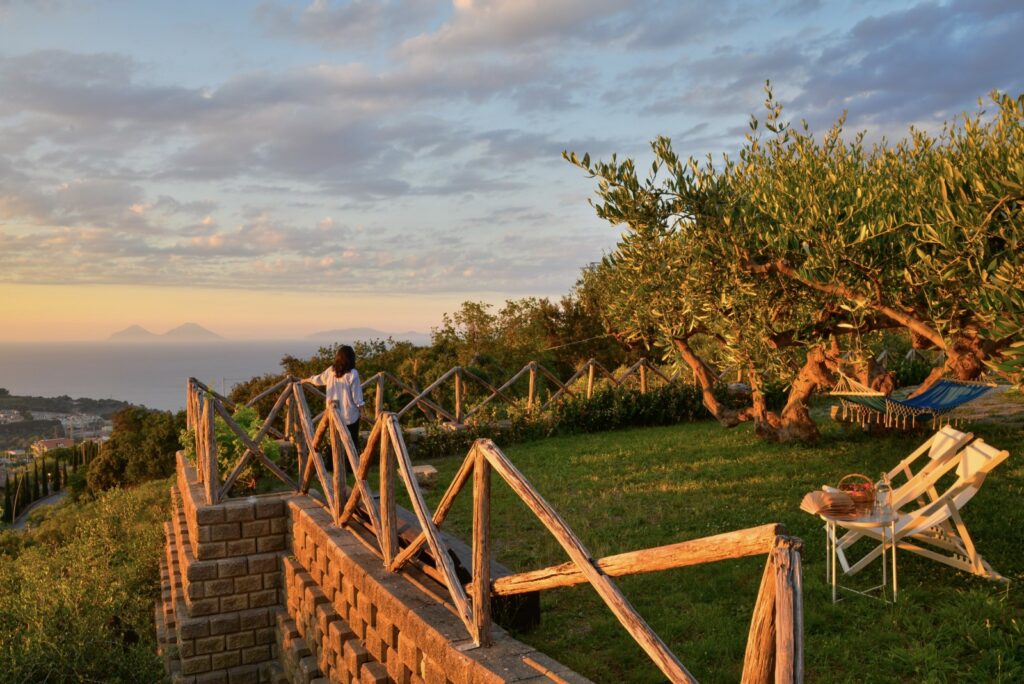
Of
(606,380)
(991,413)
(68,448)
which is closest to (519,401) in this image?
(606,380)

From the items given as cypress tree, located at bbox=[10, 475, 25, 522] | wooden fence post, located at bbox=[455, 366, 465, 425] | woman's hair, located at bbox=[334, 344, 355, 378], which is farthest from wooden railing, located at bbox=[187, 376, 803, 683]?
cypress tree, located at bbox=[10, 475, 25, 522]

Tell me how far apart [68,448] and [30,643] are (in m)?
49.5

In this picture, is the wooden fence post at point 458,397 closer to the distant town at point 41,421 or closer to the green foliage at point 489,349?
the green foliage at point 489,349

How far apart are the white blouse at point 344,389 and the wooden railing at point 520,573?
57 cm

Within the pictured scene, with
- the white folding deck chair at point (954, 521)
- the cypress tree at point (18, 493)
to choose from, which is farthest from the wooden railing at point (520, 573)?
the cypress tree at point (18, 493)

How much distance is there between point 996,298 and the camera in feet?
17.5

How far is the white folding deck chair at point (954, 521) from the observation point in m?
5.05

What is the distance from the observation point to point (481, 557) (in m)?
3.92

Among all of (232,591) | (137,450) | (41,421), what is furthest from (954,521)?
(41,421)

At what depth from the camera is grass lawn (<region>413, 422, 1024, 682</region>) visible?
439cm

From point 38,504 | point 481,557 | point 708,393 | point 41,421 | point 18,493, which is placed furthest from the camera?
point 41,421

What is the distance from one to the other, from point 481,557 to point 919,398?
675 centimetres

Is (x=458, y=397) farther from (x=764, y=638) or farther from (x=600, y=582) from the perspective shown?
(x=764, y=638)

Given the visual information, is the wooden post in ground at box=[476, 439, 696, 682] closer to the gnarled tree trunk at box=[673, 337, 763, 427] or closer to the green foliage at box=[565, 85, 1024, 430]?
the green foliage at box=[565, 85, 1024, 430]
